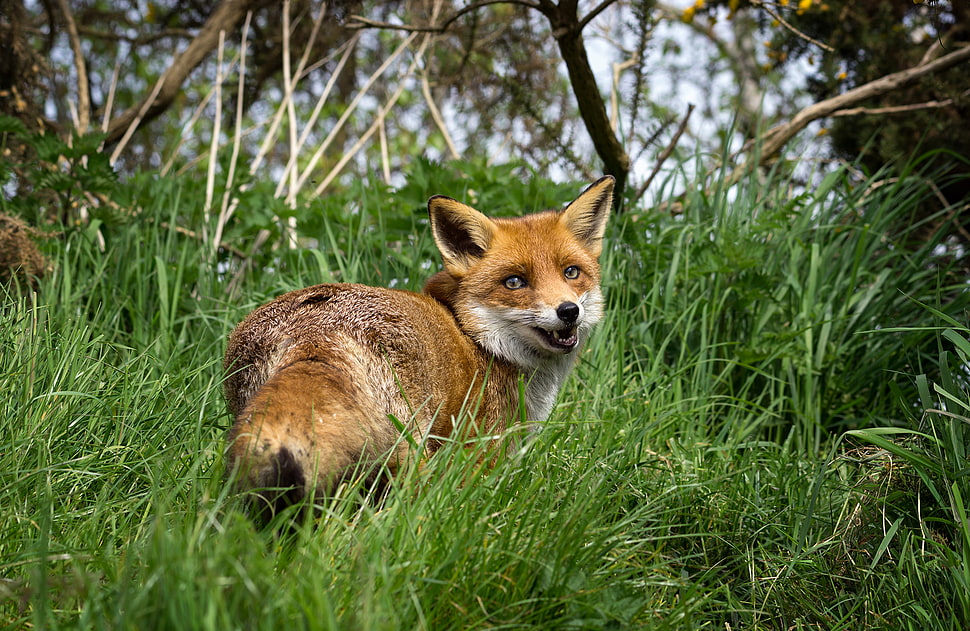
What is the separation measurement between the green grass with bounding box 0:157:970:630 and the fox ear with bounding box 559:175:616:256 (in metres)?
0.79

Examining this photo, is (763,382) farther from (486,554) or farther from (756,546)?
(486,554)

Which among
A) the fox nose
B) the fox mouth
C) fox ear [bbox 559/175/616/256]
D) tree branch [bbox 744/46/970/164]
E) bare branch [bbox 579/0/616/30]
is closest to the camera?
the fox nose

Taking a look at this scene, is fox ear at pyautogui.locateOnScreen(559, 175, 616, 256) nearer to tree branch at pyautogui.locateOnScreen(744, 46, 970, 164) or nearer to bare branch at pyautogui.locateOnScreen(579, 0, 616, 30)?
bare branch at pyautogui.locateOnScreen(579, 0, 616, 30)

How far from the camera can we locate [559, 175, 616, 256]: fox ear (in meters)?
4.24

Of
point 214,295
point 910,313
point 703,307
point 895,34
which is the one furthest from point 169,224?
point 895,34

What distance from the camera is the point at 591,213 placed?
436 centimetres

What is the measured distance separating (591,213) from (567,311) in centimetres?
88

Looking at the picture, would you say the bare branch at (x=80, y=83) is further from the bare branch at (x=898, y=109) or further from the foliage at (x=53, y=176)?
the bare branch at (x=898, y=109)

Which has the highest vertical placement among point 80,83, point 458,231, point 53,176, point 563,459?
point 80,83

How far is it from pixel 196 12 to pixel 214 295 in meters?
4.73

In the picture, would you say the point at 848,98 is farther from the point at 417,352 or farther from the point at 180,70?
the point at 180,70

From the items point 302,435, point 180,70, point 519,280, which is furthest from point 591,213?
point 180,70

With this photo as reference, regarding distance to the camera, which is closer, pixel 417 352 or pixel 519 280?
pixel 417 352

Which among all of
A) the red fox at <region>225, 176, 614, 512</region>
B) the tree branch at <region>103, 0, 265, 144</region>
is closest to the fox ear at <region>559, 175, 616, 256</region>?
the red fox at <region>225, 176, 614, 512</region>
